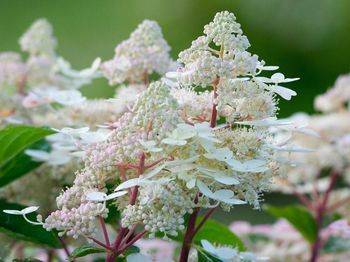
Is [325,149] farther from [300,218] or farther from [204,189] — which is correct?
[204,189]

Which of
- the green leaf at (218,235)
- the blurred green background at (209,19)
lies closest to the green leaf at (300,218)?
the green leaf at (218,235)

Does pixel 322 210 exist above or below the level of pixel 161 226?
above

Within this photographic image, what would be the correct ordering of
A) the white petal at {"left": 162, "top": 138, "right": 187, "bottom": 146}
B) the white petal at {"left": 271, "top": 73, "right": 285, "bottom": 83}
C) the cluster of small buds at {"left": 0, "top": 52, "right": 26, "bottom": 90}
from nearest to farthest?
the white petal at {"left": 162, "top": 138, "right": 187, "bottom": 146}
the white petal at {"left": 271, "top": 73, "right": 285, "bottom": 83}
the cluster of small buds at {"left": 0, "top": 52, "right": 26, "bottom": 90}

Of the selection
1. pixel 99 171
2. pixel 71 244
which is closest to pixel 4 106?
pixel 71 244

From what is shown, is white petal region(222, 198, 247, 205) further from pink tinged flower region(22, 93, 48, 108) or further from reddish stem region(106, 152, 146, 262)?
pink tinged flower region(22, 93, 48, 108)

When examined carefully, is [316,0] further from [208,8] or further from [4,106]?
[4,106]

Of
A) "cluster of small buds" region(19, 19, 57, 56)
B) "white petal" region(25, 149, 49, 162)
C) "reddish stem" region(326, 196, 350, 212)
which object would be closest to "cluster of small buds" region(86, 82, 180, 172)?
"white petal" region(25, 149, 49, 162)
